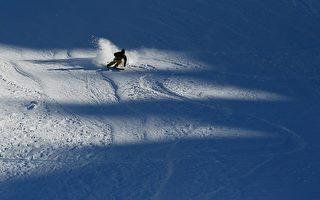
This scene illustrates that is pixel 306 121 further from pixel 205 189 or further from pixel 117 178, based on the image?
pixel 117 178

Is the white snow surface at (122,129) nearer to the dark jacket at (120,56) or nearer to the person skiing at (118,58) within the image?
the person skiing at (118,58)

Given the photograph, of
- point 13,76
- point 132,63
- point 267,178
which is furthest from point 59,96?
point 267,178

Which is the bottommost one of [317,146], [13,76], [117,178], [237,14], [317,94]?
[117,178]

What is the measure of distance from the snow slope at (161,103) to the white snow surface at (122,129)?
0.05 m

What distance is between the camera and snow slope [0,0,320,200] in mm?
15688

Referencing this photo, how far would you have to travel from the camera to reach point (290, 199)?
616 inches

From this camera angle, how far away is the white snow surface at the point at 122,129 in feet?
50.3

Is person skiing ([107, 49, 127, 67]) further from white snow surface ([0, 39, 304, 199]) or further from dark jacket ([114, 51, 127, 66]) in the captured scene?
white snow surface ([0, 39, 304, 199])

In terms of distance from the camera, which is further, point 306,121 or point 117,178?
point 306,121

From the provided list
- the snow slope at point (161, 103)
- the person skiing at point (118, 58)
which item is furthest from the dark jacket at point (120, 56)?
the snow slope at point (161, 103)

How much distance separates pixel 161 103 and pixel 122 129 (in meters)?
2.40

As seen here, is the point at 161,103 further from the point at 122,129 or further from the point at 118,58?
the point at 118,58

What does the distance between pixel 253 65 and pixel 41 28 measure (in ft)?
30.3

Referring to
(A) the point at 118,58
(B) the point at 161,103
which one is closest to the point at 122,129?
(B) the point at 161,103
